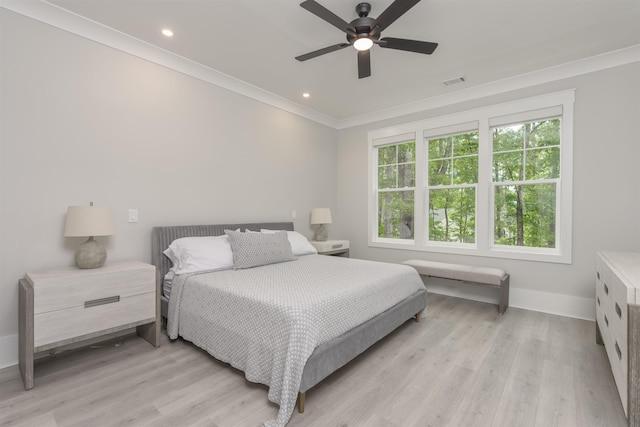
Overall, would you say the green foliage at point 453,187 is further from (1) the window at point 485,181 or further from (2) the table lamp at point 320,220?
(2) the table lamp at point 320,220

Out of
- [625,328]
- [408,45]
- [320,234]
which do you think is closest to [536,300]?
[625,328]

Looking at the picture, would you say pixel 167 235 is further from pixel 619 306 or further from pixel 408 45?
pixel 619 306

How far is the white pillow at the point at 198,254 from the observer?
2734 mm

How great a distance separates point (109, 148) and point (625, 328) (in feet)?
12.6

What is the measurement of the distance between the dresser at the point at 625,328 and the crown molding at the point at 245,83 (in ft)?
7.39

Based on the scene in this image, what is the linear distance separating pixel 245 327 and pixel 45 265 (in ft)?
5.79

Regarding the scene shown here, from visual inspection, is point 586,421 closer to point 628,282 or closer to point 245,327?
point 628,282

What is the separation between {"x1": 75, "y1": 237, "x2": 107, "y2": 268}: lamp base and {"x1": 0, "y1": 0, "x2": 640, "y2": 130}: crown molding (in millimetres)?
1761

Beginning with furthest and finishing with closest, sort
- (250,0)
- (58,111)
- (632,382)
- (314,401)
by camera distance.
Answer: (58,111) < (250,0) < (314,401) < (632,382)

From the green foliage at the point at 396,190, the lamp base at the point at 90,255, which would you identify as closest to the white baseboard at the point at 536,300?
the green foliage at the point at 396,190

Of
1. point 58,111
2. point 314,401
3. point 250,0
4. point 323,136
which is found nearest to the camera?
point 314,401

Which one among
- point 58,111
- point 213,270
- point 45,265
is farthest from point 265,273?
point 58,111

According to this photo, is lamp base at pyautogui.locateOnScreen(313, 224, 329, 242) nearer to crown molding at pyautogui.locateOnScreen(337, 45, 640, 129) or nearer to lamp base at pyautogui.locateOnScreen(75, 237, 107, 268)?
crown molding at pyautogui.locateOnScreen(337, 45, 640, 129)

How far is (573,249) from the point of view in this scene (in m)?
3.27
